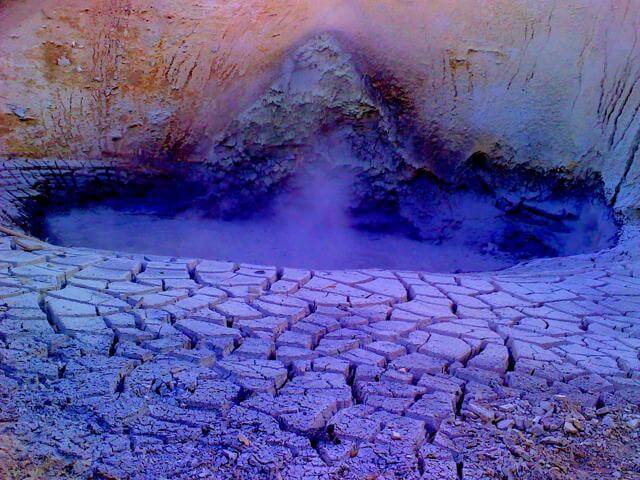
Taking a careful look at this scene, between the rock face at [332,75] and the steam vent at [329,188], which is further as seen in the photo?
the rock face at [332,75]

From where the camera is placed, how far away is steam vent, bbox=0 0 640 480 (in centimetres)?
270

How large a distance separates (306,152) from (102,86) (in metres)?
2.01

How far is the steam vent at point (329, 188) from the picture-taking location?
8.84 feet

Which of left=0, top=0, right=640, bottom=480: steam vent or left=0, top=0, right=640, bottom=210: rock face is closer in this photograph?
left=0, top=0, right=640, bottom=480: steam vent

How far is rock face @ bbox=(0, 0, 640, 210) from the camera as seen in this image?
5422mm

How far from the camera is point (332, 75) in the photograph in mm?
5691

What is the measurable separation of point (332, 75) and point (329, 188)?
112cm

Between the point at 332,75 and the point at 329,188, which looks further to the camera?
the point at 329,188

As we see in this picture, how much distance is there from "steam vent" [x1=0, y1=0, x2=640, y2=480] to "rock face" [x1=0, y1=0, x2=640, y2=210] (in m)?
0.02

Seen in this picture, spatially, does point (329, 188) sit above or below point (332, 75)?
below

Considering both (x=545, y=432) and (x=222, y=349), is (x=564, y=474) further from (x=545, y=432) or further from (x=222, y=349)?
(x=222, y=349)

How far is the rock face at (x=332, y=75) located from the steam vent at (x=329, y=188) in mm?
19

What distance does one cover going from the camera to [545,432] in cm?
212

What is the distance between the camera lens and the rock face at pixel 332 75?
5.42 m
